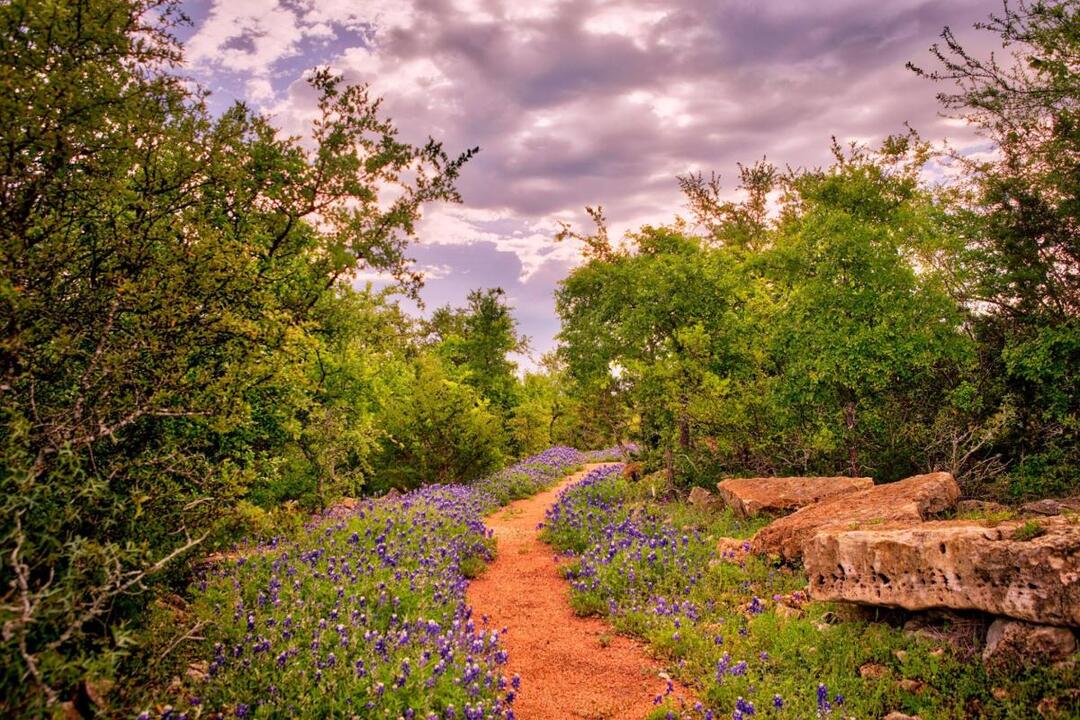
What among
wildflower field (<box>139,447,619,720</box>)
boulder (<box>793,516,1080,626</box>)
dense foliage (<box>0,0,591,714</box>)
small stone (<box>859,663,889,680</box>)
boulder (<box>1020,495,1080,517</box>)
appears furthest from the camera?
boulder (<box>1020,495,1080,517</box>)

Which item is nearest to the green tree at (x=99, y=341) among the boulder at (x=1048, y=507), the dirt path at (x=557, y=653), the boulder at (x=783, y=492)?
the dirt path at (x=557, y=653)

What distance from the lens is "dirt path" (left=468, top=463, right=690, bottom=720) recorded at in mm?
5812

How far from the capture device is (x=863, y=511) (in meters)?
8.23

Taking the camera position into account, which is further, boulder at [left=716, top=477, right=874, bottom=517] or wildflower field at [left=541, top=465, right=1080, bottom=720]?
boulder at [left=716, top=477, right=874, bottom=517]

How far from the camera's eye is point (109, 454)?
481cm

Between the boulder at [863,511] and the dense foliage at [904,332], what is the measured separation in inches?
143

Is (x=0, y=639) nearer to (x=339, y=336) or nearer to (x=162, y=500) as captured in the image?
(x=162, y=500)

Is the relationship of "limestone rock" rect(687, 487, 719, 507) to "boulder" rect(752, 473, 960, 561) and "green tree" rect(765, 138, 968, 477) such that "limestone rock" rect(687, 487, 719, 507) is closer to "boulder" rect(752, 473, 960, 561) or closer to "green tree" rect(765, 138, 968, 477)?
"green tree" rect(765, 138, 968, 477)

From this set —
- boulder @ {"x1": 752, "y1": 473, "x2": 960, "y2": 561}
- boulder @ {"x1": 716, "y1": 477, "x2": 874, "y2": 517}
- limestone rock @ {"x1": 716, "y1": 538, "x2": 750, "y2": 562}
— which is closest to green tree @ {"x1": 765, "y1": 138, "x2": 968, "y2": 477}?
boulder @ {"x1": 716, "y1": 477, "x2": 874, "y2": 517}

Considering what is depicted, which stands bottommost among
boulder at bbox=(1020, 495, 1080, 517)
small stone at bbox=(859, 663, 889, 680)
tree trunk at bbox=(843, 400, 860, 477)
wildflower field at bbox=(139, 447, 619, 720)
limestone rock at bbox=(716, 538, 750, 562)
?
small stone at bbox=(859, 663, 889, 680)

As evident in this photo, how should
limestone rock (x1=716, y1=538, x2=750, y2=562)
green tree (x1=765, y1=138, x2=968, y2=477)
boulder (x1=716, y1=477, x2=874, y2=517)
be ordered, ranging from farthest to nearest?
green tree (x1=765, y1=138, x2=968, y2=477)
boulder (x1=716, y1=477, x2=874, y2=517)
limestone rock (x1=716, y1=538, x2=750, y2=562)

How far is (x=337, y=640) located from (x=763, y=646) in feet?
16.8

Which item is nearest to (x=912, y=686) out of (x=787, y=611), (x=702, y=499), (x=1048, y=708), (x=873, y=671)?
(x=873, y=671)

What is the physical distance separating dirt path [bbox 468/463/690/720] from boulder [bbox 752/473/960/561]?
321cm
